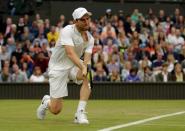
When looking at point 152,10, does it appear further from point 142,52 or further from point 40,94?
point 40,94

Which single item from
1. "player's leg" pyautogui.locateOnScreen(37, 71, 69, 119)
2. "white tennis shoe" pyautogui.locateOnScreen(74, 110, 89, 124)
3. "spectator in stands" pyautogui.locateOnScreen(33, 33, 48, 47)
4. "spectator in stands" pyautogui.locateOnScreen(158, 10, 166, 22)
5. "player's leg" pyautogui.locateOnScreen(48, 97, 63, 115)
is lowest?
"white tennis shoe" pyautogui.locateOnScreen(74, 110, 89, 124)

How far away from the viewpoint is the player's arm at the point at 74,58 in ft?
37.8

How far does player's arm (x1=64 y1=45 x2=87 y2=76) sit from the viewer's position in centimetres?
1152

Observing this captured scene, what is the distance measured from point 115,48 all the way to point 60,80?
12158mm

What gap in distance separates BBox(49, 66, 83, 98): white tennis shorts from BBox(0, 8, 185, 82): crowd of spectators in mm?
10187

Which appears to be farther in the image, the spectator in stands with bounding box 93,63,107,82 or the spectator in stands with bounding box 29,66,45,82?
the spectator in stands with bounding box 93,63,107,82

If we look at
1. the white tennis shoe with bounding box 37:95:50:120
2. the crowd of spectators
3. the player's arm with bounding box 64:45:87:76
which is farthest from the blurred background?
the player's arm with bounding box 64:45:87:76

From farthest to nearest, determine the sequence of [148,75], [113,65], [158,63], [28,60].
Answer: [158,63] < [28,60] < [113,65] < [148,75]

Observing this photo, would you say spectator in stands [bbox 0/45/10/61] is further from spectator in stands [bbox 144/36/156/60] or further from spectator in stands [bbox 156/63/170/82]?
spectator in stands [bbox 156/63/170/82]

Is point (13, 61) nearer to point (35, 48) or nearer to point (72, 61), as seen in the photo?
point (35, 48)

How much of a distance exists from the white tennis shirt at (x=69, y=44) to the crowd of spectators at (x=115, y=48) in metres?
10.2

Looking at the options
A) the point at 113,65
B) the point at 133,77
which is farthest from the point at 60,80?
the point at 113,65

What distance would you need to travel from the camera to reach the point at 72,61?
1195 centimetres

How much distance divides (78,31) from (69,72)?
31.2 inches
